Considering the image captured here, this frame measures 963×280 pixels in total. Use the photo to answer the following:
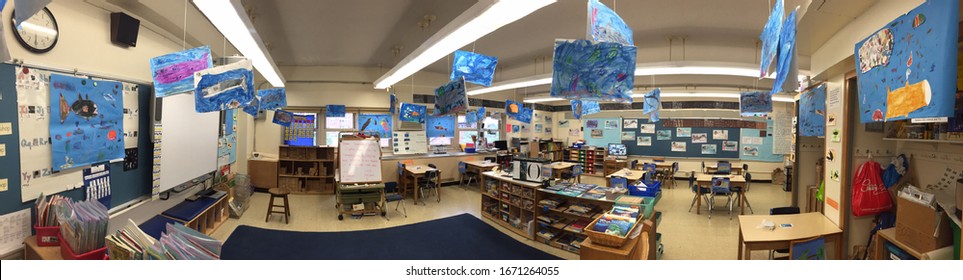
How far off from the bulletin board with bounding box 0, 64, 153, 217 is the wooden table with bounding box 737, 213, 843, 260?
209 inches

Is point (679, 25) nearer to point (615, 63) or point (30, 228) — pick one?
point (615, 63)

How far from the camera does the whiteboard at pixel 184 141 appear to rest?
3.47 metres

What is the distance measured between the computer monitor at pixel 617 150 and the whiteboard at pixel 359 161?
7.89 meters

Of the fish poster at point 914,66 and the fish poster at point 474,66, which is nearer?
the fish poster at point 914,66

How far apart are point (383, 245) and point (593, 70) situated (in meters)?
3.28

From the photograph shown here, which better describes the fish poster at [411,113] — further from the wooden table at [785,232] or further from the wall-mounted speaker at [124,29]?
Answer: the wooden table at [785,232]

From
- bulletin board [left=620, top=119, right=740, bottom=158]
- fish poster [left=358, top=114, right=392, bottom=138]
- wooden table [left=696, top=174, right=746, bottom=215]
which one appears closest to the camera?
wooden table [left=696, top=174, right=746, bottom=215]

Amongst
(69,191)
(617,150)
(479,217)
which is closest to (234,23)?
(69,191)

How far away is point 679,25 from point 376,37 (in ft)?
14.6

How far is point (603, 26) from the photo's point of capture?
7.32 feet

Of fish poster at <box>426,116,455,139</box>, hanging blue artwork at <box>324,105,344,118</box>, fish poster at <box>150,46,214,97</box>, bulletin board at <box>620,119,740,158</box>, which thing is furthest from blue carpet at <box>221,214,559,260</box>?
bulletin board at <box>620,119,740,158</box>

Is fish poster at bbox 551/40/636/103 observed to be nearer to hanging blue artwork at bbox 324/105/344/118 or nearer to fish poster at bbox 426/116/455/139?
hanging blue artwork at bbox 324/105/344/118

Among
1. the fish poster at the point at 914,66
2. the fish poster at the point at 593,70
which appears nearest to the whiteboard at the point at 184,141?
the fish poster at the point at 593,70

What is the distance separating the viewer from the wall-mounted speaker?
2828 mm
